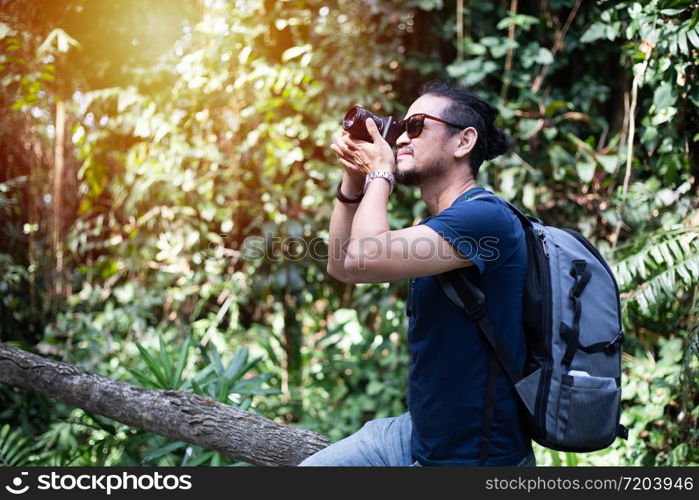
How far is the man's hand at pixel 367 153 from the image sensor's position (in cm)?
143

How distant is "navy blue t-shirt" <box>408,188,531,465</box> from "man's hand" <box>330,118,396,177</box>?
216 millimetres

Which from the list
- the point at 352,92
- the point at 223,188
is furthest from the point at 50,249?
the point at 352,92

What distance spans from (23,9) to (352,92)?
260 centimetres

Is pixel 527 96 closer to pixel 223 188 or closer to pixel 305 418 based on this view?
pixel 223 188

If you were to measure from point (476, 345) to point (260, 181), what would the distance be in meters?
3.03

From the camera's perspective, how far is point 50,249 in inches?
179

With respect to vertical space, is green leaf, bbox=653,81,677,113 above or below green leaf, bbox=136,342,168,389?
above

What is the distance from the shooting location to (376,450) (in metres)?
1.49

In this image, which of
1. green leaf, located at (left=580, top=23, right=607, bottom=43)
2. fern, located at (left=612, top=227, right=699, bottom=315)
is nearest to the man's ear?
fern, located at (left=612, top=227, right=699, bottom=315)

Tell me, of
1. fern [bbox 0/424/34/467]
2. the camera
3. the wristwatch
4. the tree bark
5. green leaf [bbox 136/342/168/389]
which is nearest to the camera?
the wristwatch

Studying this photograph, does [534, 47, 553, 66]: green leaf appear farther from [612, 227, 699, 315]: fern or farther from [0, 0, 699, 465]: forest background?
[612, 227, 699, 315]: fern

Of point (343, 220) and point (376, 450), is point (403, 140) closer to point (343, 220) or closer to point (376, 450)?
point (343, 220)

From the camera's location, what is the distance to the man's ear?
151 cm

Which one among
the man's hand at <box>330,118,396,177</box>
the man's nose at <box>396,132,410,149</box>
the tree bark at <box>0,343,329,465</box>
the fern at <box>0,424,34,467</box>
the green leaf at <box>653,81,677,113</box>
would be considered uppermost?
the green leaf at <box>653,81,677,113</box>
